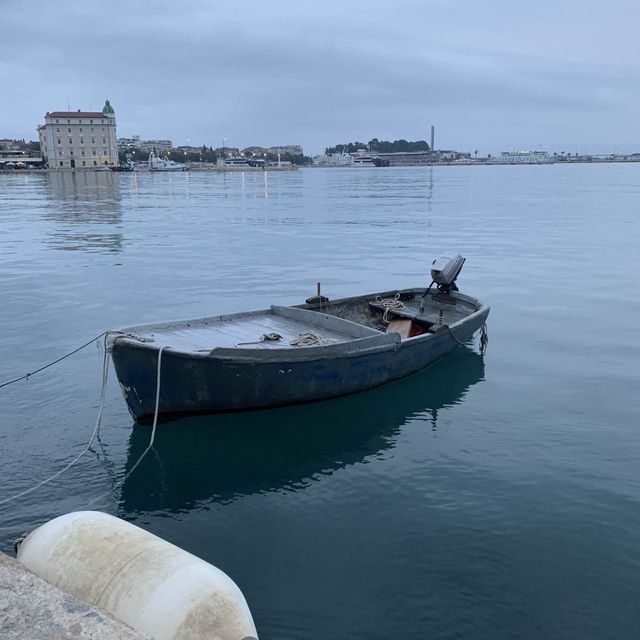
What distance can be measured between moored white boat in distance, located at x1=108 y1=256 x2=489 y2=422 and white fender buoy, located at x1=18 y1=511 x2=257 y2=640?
5120 millimetres

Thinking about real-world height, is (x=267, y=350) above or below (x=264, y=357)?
above

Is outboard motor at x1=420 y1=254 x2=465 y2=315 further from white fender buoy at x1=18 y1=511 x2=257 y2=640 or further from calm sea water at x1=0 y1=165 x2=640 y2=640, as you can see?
white fender buoy at x1=18 y1=511 x2=257 y2=640

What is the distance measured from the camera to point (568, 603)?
24.2 ft

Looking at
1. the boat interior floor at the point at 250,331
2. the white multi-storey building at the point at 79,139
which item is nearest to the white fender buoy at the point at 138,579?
the boat interior floor at the point at 250,331

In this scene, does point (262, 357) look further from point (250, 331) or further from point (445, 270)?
point (445, 270)

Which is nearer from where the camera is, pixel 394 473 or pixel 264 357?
pixel 394 473

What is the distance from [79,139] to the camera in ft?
553

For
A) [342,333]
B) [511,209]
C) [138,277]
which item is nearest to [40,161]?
[511,209]

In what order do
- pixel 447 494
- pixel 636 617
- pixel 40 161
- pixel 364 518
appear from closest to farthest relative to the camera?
pixel 636 617 → pixel 364 518 → pixel 447 494 → pixel 40 161

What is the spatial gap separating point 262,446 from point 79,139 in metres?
178

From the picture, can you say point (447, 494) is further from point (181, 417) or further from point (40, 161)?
point (40, 161)

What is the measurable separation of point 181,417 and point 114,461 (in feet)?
4.85

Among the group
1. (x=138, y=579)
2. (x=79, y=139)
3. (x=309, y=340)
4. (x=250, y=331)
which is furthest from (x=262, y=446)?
(x=79, y=139)

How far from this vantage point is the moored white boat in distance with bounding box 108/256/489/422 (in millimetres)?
10977
